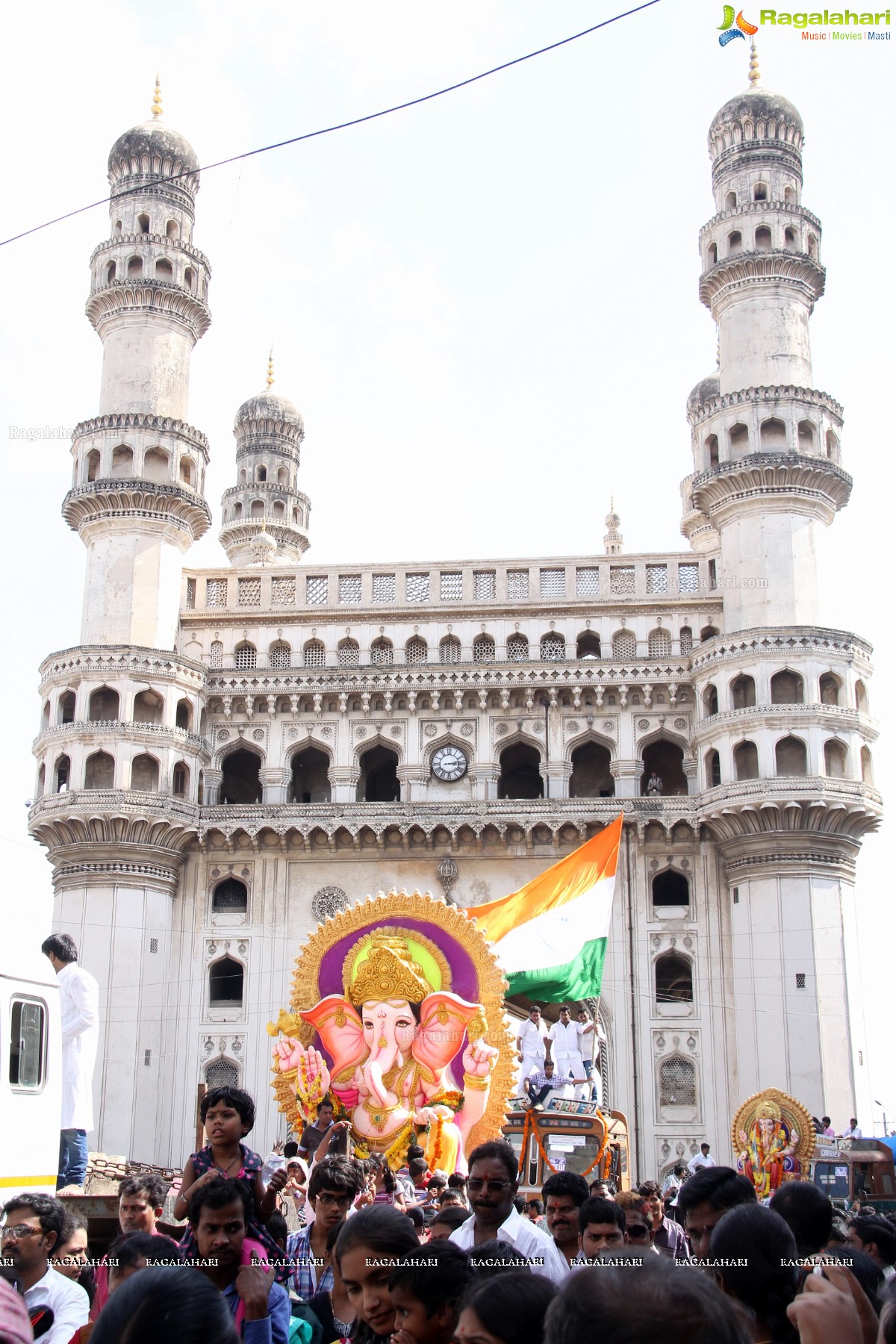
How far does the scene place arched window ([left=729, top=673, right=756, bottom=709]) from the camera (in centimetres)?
3559

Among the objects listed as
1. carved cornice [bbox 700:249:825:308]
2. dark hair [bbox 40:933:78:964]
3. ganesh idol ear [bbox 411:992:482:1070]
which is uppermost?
carved cornice [bbox 700:249:825:308]

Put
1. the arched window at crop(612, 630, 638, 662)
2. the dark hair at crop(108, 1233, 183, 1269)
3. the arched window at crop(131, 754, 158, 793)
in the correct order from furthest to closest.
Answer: the arched window at crop(612, 630, 638, 662) < the arched window at crop(131, 754, 158, 793) < the dark hair at crop(108, 1233, 183, 1269)

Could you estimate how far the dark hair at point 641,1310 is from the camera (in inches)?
111

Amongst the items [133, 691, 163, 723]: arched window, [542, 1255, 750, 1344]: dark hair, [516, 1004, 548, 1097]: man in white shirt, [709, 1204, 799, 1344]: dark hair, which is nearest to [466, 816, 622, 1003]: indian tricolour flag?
[516, 1004, 548, 1097]: man in white shirt

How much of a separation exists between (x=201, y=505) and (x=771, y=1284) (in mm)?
34955

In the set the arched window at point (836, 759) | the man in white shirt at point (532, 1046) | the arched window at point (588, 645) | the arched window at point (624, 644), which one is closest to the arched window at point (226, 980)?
the arched window at point (588, 645)

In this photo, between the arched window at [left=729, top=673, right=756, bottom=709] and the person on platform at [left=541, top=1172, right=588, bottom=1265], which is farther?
the arched window at [left=729, top=673, right=756, bottom=709]

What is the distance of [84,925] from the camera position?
3422 cm

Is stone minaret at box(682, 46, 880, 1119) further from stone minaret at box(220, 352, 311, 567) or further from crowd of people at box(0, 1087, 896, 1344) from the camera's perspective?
crowd of people at box(0, 1087, 896, 1344)

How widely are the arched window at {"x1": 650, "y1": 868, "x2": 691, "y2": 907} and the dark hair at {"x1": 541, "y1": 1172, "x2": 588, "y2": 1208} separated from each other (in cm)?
2773

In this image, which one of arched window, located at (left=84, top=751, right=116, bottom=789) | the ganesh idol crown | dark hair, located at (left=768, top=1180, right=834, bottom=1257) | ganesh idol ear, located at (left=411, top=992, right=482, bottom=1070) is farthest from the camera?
arched window, located at (left=84, top=751, right=116, bottom=789)

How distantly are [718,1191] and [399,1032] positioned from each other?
46.6 ft

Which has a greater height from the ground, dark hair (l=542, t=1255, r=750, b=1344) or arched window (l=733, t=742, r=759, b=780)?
arched window (l=733, t=742, r=759, b=780)

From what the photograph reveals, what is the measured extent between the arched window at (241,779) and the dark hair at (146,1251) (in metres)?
32.8
